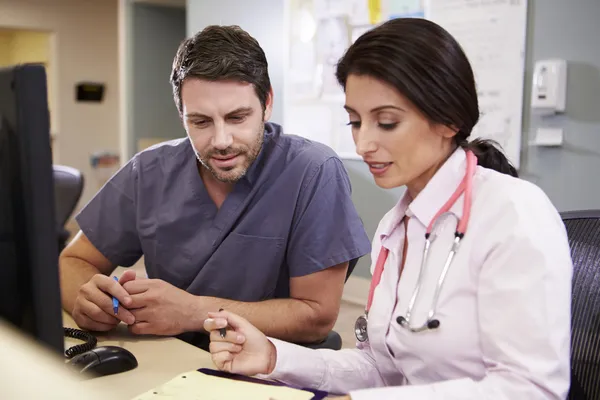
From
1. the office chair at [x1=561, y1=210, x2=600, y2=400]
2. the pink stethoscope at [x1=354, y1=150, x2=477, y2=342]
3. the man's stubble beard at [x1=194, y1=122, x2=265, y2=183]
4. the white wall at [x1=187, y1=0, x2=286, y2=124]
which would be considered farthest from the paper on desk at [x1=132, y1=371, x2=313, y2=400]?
the white wall at [x1=187, y1=0, x2=286, y2=124]

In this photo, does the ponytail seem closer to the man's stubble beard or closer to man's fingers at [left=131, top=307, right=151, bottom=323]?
the man's stubble beard

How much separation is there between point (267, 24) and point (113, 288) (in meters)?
3.50

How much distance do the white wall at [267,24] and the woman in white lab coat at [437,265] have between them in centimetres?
334

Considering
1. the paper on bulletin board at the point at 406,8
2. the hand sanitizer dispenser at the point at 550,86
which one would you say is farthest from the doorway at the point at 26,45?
the hand sanitizer dispenser at the point at 550,86

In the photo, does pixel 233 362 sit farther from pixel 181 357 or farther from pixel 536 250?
pixel 536 250

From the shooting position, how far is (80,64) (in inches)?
290

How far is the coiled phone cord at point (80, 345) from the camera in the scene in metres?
1.17

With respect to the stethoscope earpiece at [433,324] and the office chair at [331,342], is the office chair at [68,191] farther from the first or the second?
the stethoscope earpiece at [433,324]

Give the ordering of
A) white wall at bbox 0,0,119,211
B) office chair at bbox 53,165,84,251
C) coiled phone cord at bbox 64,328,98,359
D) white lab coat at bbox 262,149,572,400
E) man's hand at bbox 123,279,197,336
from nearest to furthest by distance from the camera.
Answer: white lab coat at bbox 262,149,572,400 < coiled phone cord at bbox 64,328,98,359 < man's hand at bbox 123,279,197,336 < office chair at bbox 53,165,84,251 < white wall at bbox 0,0,119,211

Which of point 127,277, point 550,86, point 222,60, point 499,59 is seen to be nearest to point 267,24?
point 499,59

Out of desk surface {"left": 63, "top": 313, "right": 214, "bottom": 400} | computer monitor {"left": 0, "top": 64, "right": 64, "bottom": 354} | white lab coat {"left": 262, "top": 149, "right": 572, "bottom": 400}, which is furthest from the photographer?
desk surface {"left": 63, "top": 313, "right": 214, "bottom": 400}

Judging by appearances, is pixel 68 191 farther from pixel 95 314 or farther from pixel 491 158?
pixel 491 158

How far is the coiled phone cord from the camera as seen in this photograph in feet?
3.84

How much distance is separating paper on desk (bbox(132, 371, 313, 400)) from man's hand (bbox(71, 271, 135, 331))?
298 millimetres
